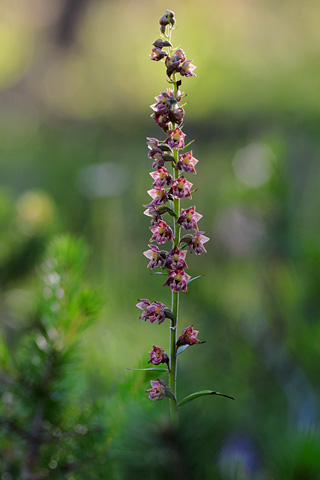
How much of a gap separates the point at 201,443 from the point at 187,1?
4.78 ft

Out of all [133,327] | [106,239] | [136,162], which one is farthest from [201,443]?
[136,162]

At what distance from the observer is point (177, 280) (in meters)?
0.25

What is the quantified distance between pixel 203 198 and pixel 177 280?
1.05 meters

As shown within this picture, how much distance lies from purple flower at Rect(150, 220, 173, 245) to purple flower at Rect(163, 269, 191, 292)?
17 mm

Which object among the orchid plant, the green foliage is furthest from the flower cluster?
the green foliage

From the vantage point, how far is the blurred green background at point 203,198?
45 centimetres

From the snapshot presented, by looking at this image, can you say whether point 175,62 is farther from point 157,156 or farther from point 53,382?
point 53,382

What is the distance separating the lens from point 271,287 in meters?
0.93

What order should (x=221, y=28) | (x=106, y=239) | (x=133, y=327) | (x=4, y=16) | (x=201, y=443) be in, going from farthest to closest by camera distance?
1. (x=4, y=16)
2. (x=221, y=28)
3. (x=106, y=239)
4. (x=133, y=327)
5. (x=201, y=443)

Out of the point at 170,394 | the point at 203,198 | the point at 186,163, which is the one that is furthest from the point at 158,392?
the point at 203,198

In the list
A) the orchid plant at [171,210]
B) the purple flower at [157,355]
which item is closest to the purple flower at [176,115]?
the orchid plant at [171,210]

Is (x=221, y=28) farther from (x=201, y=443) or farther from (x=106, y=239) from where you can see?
(x=201, y=443)

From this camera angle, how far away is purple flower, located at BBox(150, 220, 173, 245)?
26 cm

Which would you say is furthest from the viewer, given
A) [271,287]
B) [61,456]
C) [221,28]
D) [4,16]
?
[4,16]
